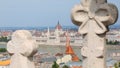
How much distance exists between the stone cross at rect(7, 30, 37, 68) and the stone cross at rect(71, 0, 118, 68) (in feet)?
0.88

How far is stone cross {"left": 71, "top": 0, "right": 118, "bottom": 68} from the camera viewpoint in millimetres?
2168

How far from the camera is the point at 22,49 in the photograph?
2.30 metres

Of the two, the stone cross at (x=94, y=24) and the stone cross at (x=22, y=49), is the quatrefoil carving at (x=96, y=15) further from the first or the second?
the stone cross at (x=22, y=49)

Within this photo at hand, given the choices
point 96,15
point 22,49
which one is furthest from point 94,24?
point 22,49

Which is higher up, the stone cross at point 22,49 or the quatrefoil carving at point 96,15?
the quatrefoil carving at point 96,15

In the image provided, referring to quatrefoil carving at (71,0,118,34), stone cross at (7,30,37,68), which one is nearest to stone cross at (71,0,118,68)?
quatrefoil carving at (71,0,118,34)

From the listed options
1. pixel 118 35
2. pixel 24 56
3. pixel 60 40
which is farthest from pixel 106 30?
pixel 118 35

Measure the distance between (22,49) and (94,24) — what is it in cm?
43

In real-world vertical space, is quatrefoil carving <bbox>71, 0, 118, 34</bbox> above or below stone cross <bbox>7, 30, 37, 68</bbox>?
above

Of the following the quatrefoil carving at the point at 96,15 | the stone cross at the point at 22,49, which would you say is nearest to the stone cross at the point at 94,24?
the quatrefoil carving at the point at 96,15

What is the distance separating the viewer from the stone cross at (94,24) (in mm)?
2168

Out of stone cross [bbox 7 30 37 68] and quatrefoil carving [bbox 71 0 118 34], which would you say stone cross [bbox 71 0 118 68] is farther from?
stone cross [bbox 7 30 37 68]

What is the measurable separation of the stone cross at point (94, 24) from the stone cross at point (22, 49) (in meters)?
0.27

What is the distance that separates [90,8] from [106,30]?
6.2 inches
